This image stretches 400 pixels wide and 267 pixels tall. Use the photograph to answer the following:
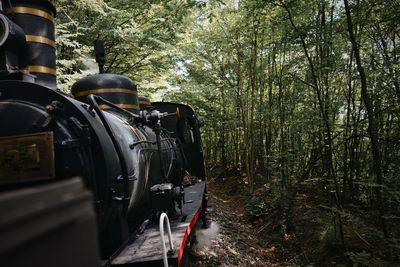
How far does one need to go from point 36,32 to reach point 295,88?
8505 mm

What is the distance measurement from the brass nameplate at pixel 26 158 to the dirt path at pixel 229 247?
3.24 meters

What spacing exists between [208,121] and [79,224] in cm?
1532

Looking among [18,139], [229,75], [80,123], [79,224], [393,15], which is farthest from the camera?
[229,75]

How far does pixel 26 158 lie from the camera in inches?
95.3

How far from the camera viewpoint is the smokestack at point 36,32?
3123 mm

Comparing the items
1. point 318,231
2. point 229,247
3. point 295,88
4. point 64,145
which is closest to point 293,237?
point 318,231

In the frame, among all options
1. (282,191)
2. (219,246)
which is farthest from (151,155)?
(282,191)

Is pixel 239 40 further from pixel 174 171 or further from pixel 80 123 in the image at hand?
pixel 80 123

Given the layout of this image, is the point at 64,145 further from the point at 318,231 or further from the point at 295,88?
the point at 295,88

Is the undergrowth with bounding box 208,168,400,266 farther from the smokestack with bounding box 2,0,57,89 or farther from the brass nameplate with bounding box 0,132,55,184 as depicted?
the smokestack with bounding box 2,0,57,89

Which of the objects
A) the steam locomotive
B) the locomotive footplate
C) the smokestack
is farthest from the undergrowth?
the smokestack

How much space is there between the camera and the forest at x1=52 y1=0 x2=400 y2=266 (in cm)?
529

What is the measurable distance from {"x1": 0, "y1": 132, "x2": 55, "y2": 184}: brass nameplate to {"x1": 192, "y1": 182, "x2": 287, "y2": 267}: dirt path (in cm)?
324

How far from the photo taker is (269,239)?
23.7ft
